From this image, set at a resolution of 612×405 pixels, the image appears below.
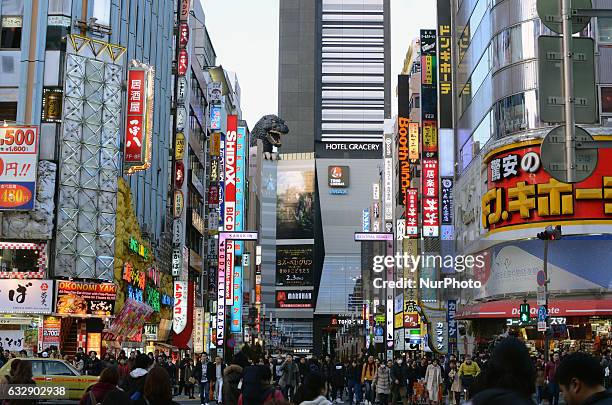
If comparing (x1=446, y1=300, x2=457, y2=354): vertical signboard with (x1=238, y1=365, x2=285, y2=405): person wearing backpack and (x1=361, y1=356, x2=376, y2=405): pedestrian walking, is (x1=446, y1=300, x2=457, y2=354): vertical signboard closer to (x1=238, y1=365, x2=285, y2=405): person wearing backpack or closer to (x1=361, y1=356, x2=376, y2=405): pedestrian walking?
(x1=361, y1=356, x2=376, y2=405): pedestrian walking

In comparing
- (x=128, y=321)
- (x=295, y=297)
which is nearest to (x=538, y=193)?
(x=128, y=321)

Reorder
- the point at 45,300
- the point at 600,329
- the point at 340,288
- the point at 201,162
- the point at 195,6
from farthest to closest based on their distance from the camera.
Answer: the point at 340,288, the point at 195,6, the point at 201,162, the point at 600,329, the point at 45,300

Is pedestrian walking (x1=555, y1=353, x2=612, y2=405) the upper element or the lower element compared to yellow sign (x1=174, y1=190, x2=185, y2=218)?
lower

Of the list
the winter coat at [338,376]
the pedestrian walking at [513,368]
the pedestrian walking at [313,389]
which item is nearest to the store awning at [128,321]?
the winter coat at [338,376]

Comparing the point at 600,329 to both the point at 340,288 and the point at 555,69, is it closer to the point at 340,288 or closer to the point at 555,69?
the point at 555,69

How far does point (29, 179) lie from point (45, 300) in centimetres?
499

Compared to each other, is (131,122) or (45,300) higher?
(131,122)

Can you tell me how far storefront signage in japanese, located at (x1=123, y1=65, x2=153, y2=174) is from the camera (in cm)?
4619

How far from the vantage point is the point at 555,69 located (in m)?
9.45

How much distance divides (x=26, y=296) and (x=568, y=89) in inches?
1392

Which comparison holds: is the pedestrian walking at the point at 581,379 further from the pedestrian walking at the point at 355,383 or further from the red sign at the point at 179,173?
the red sign at the point at 179,173

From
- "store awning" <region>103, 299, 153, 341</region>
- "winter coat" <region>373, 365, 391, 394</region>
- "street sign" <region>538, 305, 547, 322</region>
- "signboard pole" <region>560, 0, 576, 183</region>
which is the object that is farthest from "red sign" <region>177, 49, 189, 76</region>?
"signboard pole" <region>560, 0, 576, 183</region>

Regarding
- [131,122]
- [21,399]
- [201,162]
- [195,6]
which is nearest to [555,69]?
[21,399]

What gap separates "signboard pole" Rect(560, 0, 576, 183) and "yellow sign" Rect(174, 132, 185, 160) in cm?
5885
